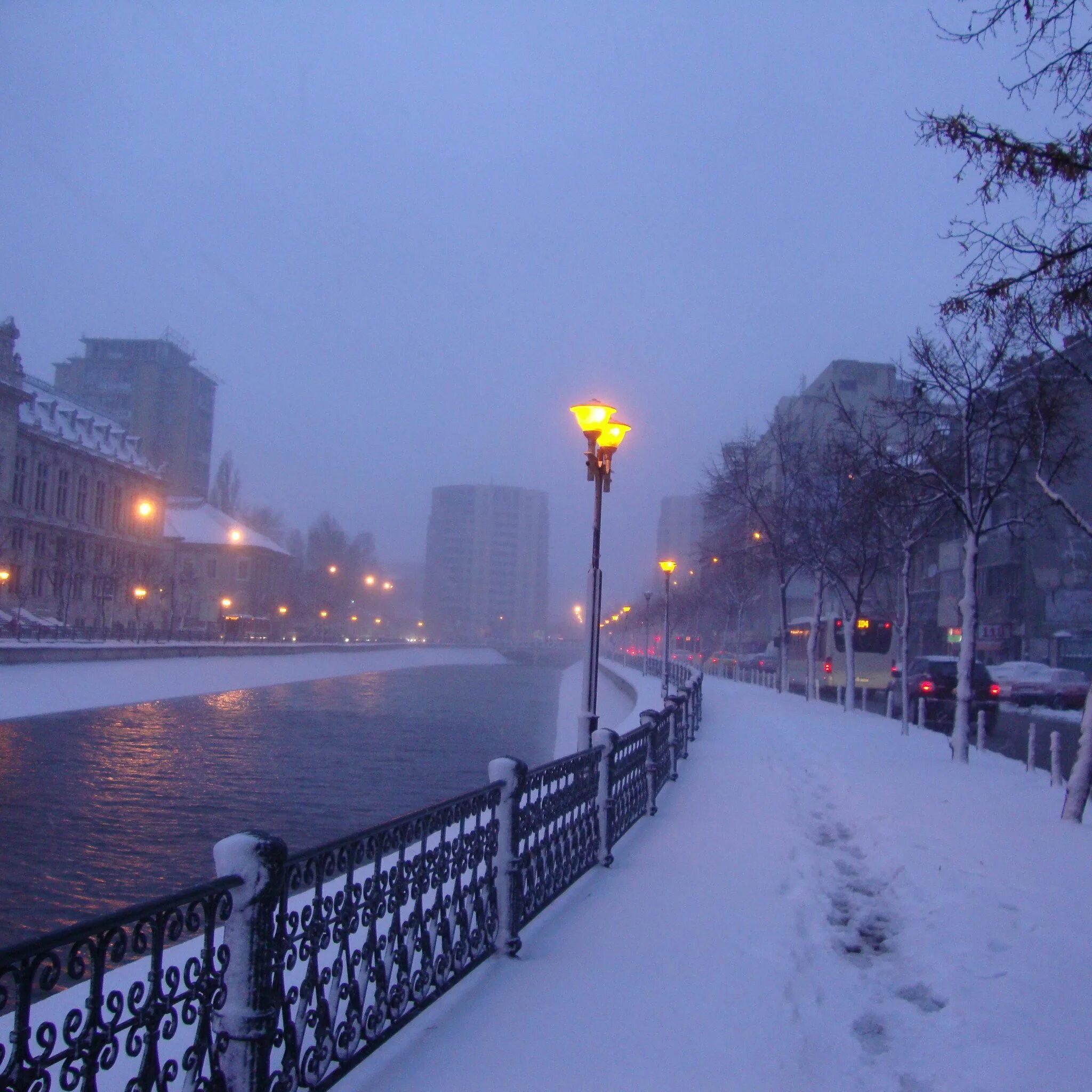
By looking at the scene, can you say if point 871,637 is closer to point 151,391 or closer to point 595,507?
point 595,507

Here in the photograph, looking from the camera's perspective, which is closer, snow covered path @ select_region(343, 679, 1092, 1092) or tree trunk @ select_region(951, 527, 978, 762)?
snow covered path @ select_region(343, 679, 1092, 1092)

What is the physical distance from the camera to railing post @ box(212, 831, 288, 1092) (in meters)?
3.56

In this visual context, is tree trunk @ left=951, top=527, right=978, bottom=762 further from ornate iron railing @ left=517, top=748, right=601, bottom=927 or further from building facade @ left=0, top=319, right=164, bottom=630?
building facade @ left=0, top=319, right=164, bottom=630

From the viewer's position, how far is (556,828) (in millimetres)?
7371

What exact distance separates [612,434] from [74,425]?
59875mm

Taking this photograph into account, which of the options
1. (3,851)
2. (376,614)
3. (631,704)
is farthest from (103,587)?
(376,614)

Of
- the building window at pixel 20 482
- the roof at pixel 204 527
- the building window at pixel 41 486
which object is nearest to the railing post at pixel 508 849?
the building window at pixel 20 482

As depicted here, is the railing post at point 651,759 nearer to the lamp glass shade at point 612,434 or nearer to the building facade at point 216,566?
the lamp glass shade at point 612,434

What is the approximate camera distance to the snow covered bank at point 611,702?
2609 cm

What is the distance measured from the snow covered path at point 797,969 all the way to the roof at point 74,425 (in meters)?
55.8

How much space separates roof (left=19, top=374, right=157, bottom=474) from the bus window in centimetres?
4311

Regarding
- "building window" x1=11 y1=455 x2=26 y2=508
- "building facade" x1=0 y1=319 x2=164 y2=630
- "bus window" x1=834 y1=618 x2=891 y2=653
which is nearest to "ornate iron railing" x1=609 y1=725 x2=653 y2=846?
"bus window" x1=834 y1=618 x2=891 y2=653

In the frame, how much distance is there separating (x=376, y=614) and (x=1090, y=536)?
130 metres

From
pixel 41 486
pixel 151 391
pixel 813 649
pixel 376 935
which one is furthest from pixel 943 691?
pixel 151 391
